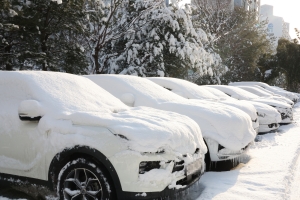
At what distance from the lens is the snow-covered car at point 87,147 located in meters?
3.16

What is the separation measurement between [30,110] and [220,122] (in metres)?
2.89

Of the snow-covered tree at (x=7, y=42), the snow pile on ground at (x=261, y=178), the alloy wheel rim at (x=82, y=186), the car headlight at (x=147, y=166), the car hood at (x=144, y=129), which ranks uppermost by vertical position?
the snow-covered tree at (x=7, y=42)

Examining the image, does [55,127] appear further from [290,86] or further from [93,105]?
[290,86]

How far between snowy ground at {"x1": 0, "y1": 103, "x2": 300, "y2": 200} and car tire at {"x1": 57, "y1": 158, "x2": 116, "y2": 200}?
110 cm

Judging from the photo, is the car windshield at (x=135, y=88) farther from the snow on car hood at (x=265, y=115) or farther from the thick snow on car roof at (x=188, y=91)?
the snow on car hood at (x=265, y=115)

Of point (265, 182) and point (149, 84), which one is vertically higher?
point (149, 84)

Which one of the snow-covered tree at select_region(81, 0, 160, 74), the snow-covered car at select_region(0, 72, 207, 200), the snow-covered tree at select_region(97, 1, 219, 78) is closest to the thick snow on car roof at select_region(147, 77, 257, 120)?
the snow-covered car at select_region(0, 72, 207, 200)

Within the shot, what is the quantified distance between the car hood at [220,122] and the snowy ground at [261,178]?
0.49 meters

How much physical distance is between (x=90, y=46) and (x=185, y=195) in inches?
489

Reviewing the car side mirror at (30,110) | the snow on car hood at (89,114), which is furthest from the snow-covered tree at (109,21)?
the car side mirror at (30,110)

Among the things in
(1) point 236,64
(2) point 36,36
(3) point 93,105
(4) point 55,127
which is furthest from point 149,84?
(1) point 236,64

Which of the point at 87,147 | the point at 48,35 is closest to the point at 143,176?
the point at 87,147

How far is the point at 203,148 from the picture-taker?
4035mm

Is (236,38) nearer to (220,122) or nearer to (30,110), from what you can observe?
(220,122)
